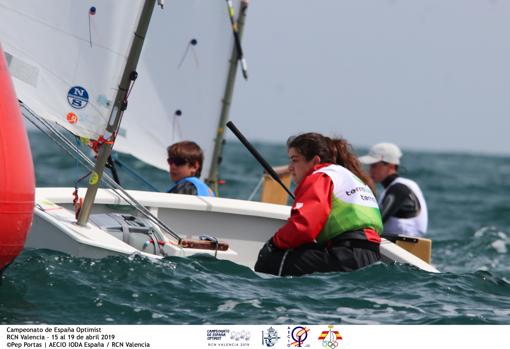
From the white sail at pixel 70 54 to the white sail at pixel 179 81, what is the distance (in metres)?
1.30

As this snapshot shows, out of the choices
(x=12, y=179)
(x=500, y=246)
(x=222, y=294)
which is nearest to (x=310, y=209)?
(x=222, y=294)

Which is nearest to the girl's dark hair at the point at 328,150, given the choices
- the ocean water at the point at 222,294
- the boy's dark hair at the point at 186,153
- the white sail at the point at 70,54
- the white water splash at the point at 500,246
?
the ocean water at the point at 222,294

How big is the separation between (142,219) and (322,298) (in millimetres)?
1397

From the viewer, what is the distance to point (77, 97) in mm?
4691

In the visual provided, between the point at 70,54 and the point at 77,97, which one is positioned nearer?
the point at 77,97

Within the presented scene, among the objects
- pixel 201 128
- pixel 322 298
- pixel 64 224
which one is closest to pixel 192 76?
pixel 201 128
